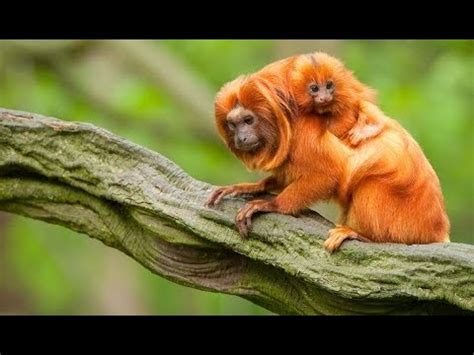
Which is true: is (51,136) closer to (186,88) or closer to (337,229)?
(337,229)

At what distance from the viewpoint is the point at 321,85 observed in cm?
475

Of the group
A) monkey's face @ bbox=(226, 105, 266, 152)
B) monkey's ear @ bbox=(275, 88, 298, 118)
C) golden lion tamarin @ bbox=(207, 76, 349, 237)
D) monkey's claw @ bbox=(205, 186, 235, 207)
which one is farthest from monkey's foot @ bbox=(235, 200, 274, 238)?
monkey's ear @ bbox=(275, 88, 298, 118)

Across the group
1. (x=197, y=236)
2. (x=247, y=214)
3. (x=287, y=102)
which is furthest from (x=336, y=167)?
(x=197, y=236)

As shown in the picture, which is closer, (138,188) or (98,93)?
(138,188)

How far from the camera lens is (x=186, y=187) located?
4.88 metres

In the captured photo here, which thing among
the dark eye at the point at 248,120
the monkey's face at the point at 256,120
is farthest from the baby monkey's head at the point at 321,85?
the dark eye at the point at 248,120

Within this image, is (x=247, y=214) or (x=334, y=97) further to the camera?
(x=334, y=97)

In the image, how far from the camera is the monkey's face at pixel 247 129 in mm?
4809

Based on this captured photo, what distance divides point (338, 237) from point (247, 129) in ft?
2.31

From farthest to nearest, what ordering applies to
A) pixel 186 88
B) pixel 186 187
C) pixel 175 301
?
pixel 175 301 < pixel 186 88 < pixel 186 187

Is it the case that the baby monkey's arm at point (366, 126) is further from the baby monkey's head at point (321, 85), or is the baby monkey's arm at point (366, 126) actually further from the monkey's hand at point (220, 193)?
the monkey's hand at point (220, 193)

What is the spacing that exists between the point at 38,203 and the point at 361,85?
5.55 feet

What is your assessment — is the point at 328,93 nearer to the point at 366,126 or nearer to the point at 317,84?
the point at 317,84

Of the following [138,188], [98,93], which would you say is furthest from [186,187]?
[98,93]
